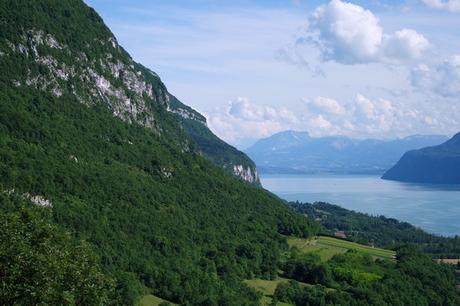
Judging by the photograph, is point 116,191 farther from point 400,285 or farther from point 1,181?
point 400,285

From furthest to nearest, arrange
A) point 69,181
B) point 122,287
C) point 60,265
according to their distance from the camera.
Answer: point 69,181, point 122,287, point 60,265

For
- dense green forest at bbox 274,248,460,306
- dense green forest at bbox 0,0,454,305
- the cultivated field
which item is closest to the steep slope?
dense green forest at bbox 0,0,454,305

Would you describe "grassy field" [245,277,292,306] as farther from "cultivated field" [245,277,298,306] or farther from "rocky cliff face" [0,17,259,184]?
"rocky cliff face" [0,17,259,184]

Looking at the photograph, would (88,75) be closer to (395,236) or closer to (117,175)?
(117,175)

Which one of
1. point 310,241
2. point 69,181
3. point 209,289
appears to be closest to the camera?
point 209,289

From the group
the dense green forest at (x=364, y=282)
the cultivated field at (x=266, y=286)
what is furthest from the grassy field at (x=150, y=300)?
the dense green forest at (x=364, y=282)

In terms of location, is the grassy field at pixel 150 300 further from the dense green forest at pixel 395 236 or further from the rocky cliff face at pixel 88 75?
the dense green forest at pixel 395 236

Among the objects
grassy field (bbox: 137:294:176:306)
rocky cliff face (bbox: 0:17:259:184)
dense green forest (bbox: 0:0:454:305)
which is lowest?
grassy field (bbox: 137:294:176:306)

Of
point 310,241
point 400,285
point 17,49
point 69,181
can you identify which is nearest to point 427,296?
point 400,285

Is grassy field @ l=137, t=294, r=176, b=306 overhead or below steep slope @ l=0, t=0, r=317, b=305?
below
